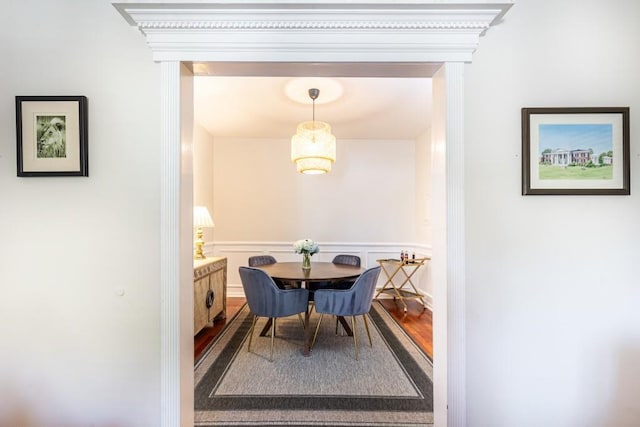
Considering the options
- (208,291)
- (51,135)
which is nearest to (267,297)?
(208,291)

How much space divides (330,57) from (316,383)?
2213 mm

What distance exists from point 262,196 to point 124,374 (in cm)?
353

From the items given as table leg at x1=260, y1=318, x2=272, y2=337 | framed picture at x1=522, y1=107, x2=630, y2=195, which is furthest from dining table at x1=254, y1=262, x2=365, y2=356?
framed picture at x1=522, y1=107, x2=630, y2=195

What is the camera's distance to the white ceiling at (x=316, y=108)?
2715 mm

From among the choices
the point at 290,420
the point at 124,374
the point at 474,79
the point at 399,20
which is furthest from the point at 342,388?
the point at 399,20

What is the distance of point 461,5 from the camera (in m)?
1.13

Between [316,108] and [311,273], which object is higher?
[316,108]

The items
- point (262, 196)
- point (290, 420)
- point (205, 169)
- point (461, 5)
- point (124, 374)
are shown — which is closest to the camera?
point (461, 5)

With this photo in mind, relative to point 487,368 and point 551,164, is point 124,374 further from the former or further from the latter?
point 551,164

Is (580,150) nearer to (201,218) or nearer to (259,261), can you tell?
(259,261)

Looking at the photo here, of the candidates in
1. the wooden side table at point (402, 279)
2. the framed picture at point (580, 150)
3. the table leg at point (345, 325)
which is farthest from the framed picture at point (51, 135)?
the wooden side table at point (402, 279)

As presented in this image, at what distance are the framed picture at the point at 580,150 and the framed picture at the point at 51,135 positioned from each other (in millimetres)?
2032

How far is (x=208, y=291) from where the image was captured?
116 inches

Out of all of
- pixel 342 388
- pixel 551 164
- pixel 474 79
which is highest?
pixel 474 79
